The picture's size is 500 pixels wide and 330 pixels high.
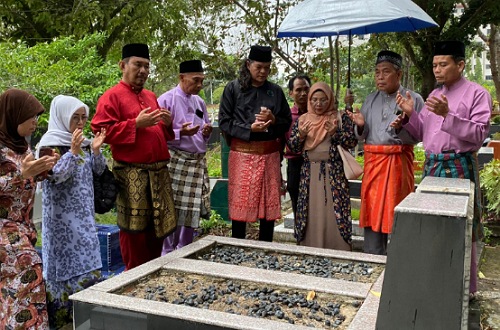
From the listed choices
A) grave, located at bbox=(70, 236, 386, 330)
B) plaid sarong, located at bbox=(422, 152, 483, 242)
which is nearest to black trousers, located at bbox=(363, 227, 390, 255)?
grave, located at bbox=(70, 236, 386, 330)

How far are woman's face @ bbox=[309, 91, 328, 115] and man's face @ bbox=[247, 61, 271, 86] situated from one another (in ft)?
1.54

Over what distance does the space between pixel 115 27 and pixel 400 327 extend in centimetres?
723

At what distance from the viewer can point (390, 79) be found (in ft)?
14.0

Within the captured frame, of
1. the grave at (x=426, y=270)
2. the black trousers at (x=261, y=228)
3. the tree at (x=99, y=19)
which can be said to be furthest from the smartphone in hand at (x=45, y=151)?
the tree at (x=99, y=19)

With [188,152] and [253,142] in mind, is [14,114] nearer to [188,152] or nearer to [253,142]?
[188,152]

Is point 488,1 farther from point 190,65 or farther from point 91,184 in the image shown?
point 91,184

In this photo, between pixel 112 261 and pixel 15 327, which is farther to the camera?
pixel 112 261

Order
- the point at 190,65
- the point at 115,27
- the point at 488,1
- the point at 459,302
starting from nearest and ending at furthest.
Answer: the point at 459,302 → the point at 190,65 → the point at 488,1 → the point at 115,27

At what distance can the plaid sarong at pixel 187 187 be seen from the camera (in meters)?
4.65

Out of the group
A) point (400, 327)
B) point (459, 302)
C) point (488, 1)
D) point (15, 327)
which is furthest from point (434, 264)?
point (488, 1)

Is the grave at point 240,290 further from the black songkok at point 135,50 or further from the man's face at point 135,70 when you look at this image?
the black songkok at point 135,50

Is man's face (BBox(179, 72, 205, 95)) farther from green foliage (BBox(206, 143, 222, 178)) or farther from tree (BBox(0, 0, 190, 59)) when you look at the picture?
green foliage (BBox(206, 143, 222, 178))

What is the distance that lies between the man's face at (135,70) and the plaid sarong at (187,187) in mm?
872

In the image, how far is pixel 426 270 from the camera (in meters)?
2.18
